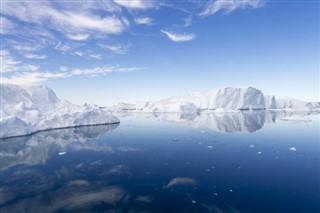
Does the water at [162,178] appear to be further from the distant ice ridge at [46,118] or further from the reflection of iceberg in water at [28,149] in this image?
the distant ice ridge at [46,118]

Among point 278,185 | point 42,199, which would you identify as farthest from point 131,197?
point 278,185

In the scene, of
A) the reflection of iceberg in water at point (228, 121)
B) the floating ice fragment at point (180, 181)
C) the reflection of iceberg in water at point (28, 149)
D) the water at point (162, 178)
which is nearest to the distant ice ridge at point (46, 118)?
the reflection of iceberg in water at point (28, 149)

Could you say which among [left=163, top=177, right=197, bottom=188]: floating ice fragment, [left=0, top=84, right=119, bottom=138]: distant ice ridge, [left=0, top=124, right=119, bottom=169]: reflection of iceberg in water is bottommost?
[left=0, top=124, right=119, bottom=169]: reflection of iceberg in water

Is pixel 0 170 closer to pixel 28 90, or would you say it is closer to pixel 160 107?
pixel 28 90

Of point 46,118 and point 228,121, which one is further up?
point 228,121

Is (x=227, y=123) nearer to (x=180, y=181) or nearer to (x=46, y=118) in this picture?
(x=46, y=118)

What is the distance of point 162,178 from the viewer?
14.3 meters

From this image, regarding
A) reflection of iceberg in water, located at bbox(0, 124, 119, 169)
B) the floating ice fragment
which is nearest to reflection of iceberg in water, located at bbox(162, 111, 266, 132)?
reflection of iceberg in water, located at bbox(0, 124, 119, 169)

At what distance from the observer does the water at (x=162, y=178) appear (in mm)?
10859

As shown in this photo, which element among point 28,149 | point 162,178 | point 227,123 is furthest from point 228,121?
point 162,178

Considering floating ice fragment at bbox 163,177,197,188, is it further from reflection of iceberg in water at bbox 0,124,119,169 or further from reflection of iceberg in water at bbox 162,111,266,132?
reflection of iceberg in water at bbox 162,111,266,132

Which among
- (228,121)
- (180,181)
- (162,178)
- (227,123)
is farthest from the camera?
(228,121)

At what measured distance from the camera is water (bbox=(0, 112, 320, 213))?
1086 centimetres

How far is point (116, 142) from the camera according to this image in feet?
88.5
